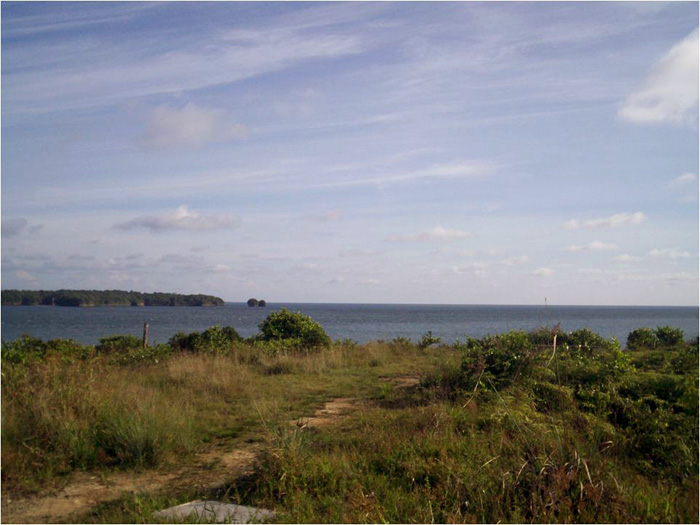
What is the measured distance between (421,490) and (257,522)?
1.55 meters

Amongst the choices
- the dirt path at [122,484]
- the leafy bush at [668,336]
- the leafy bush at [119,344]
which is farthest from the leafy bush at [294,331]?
the dirt path at [122,484]

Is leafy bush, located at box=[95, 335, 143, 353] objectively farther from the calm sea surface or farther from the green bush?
the green bush

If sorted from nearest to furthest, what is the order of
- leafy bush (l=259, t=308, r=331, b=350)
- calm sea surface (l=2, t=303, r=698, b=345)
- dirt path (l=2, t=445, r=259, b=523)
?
dirt path (l=2, t=445, r=259, b=523)
leafy bush (l=259, t=308, r=331, b=350)
calm sea surface (l=2, t=303, r=698, b=345)

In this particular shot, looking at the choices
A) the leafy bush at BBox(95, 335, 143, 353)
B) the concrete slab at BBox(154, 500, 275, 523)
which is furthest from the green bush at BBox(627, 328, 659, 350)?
the leafy bush at BBox(95, 335, 143, 353)

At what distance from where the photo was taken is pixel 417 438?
6.29 meters

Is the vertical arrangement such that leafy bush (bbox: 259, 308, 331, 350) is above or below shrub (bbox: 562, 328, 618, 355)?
below

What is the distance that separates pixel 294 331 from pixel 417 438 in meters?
13.2

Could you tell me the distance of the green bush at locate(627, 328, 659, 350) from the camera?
13.9 m

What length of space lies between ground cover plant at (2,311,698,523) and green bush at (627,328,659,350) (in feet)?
14.0

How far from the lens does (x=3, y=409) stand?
6.63 metres

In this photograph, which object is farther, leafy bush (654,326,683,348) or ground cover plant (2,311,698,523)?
leafy bush (654,326,683,348)

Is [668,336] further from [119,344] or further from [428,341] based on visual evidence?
[119,344]

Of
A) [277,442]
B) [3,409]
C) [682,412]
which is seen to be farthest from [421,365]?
[3,409]

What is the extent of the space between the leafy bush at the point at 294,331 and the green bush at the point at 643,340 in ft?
30.1
